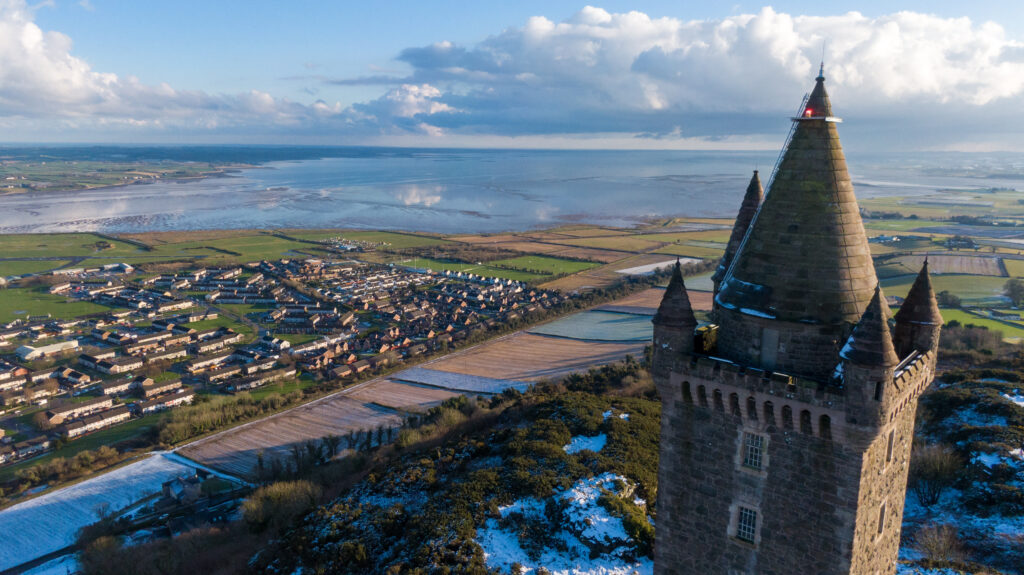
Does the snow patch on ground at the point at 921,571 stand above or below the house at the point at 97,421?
above

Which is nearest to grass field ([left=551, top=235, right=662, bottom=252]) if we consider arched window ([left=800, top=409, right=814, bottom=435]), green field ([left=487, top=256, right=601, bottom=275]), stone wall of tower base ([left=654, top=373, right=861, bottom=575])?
green field ([left=487, top=256, right=601, bottom=275])

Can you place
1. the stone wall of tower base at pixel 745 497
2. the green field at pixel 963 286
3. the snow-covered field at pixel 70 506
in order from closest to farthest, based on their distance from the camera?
the stone wall of tower base at pixel 745 497
the snow-covered field at pixel 70 506
the green field at pixel 963 286

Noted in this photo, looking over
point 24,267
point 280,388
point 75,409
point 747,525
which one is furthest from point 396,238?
point 747,525

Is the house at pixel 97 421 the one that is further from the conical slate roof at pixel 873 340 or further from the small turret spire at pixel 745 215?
the conical slate roof at pixel 873 340

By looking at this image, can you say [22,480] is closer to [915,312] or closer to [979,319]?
[915,312]

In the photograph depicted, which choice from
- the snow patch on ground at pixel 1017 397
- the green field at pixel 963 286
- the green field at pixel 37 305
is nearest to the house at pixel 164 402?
the green field at pixel 37 305

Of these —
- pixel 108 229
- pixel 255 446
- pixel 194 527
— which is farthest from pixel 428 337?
pixel 108 229

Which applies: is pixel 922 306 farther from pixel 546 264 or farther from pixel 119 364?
pixel 546 264
